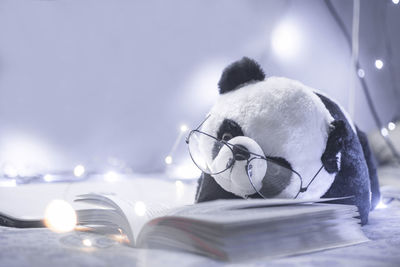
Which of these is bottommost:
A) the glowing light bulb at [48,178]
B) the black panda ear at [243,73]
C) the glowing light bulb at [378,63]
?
the glowing light bulb at [48,178]

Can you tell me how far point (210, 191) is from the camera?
758 millimetres

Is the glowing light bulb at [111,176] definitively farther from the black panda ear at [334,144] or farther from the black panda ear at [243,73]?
the black panda ear at [334,144]

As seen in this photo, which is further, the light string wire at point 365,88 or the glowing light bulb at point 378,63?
the glowing light bulb at point 378,63

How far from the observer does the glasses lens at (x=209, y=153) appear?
67cm

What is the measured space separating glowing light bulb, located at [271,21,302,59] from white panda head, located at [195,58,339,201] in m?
0.89

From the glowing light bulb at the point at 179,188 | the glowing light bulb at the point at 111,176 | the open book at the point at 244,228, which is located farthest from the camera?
the glowing light bulb at the point at 111,176

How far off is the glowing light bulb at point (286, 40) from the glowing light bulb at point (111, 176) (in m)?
0.77

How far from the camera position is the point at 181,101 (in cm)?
154

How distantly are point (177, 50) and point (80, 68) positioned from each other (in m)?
0.35

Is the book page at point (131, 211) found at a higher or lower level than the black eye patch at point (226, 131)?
lower

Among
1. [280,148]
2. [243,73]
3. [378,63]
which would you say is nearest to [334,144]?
[280,148]

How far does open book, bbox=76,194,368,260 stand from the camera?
44 cm

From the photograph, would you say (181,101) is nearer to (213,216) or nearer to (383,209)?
(383,209)

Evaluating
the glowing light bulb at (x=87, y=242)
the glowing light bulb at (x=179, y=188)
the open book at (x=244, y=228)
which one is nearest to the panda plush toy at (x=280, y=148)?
the open book at (x=244, y=228)
